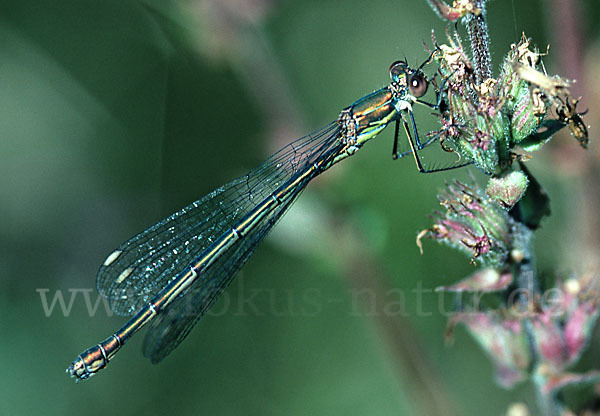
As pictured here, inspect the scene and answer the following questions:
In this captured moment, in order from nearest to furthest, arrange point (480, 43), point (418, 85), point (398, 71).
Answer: point (480, 43), point (418, 85), point (398, 71)

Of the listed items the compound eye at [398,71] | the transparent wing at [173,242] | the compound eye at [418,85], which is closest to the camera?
the compound eye at [418,85]

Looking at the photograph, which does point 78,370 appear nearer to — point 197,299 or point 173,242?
point 197,299

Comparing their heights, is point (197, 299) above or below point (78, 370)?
above

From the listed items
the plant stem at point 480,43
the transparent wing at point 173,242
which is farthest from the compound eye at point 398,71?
the plant stem at point 480,43

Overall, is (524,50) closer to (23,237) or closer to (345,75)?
(345,75)

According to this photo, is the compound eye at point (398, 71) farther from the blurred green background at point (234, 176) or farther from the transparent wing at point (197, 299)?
the transparent wing at point (197, 299)

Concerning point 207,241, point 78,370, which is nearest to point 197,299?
point 207,241

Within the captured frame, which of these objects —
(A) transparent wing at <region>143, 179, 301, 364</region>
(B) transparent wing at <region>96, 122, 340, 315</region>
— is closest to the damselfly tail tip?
(A) transparent wing at <region>143, 179, 301, 364</region>
